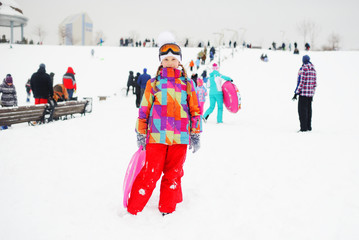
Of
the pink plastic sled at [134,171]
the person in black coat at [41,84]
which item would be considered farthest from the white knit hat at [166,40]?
the person in black coat at [41,84]

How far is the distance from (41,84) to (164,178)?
6.56 meters

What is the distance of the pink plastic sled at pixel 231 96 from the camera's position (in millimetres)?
7750

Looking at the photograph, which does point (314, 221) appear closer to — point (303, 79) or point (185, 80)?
point (185, 80)

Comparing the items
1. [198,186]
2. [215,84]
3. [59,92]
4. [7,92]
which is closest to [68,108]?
[59,92]

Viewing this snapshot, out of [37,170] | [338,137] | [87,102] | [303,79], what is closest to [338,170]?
[338,137]

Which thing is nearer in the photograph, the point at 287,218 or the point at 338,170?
the point at 287,218

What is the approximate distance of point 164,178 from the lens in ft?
9.45

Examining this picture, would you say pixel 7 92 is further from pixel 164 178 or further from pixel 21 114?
pixel 164 178

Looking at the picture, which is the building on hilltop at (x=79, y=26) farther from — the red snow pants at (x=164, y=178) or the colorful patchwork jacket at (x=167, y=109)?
the red snow pants at (x=164, y=178)

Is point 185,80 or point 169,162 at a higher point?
point 185,80

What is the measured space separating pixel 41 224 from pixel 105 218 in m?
0.60

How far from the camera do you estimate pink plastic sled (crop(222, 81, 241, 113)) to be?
775cm

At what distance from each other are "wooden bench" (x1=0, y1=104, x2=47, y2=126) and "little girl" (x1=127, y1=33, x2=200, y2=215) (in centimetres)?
560

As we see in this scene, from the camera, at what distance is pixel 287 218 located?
277cm
